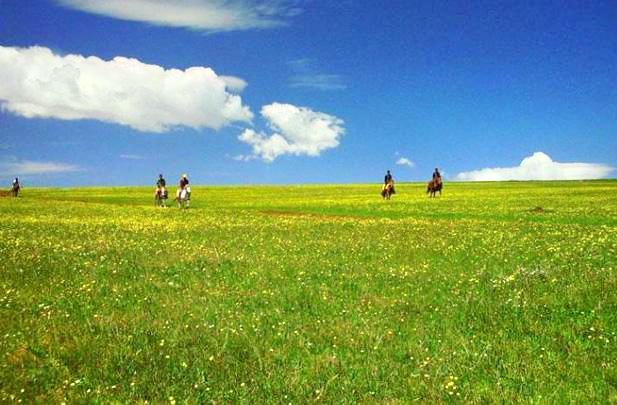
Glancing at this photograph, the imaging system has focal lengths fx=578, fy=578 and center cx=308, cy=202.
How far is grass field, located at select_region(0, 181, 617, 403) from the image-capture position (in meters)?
9.05

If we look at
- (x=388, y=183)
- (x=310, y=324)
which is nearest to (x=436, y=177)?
(x=388, y=183)

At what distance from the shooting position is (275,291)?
50.6 ft

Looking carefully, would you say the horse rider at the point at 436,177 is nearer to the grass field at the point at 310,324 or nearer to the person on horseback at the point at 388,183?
the person on horseback at the point at 388,183

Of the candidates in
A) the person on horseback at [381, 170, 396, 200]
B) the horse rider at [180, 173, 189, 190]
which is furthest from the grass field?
the person on horseback at [381, 170, 396, 200]

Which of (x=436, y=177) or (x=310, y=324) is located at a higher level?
(x=436, y=177)

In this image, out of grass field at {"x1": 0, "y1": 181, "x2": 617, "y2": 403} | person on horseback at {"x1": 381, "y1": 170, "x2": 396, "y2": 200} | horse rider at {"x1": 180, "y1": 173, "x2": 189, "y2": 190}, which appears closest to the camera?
grass field at {"x1": 0, "y1": 181, "x2": 617, "y2": 403}

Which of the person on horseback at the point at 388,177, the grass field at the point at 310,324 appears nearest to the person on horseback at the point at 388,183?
the person on horseback at the point at 388,177

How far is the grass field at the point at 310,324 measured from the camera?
9.05m

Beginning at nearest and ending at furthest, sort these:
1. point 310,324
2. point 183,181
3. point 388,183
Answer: point 310,324 → point 183,181 → point 388,183

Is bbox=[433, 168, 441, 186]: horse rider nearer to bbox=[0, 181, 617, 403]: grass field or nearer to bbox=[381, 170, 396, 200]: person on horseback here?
bbox=[381, 170, 396, 200]: person on horseback

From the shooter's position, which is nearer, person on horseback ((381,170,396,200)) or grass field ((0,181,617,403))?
grass field ((0,181,617,403))

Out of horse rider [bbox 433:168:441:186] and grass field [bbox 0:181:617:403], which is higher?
horse rider [bbox 433:168:441:186]

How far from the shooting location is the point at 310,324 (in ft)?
40.8

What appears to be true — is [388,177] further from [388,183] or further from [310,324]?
[310,324]
